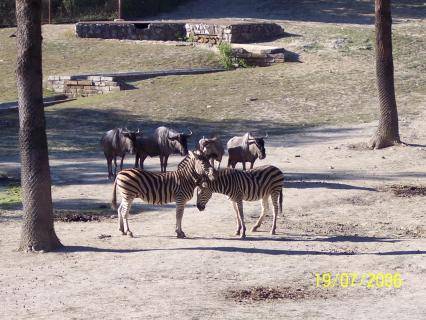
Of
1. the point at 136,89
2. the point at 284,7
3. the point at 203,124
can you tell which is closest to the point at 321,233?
the point at 203,124

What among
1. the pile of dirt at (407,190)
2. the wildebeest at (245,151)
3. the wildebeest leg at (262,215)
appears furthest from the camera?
the wildebeest at (245,151)

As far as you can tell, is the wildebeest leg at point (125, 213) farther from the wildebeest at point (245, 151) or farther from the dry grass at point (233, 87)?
the dry grass at point (233, 87)

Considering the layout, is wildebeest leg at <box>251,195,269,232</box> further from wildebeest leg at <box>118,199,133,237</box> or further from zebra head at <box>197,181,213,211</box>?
wildebeest leg at <box>118,199,133,237</box>

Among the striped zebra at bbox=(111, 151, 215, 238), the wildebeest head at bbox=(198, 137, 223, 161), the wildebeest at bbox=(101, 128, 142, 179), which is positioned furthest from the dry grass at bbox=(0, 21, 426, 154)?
the striped zebra at bbox=(111, 151, 215, 238)

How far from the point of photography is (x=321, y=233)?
15.7m

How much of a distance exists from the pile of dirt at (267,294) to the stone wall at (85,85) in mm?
19706

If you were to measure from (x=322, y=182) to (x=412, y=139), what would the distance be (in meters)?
5.81

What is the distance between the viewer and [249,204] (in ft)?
59.1

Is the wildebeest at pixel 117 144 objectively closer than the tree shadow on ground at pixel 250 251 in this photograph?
No

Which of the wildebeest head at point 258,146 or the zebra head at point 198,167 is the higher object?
the zebra head at point 198,167

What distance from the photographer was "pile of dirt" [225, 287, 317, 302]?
11.7 m

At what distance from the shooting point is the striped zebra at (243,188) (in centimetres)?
1534
